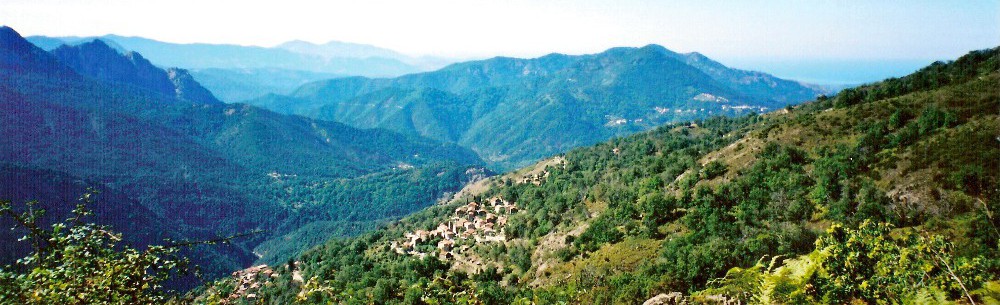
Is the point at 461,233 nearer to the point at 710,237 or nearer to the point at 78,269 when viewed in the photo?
the point at 710,237

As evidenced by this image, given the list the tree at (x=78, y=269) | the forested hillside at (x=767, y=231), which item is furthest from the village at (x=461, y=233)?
the tree at (x=78, y=269)

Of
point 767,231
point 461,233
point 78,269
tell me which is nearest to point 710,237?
point 767,231

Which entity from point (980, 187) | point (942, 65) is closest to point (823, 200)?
point (980, 187)

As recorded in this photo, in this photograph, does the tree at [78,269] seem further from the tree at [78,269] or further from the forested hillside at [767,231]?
the forested hillside at [767,231]

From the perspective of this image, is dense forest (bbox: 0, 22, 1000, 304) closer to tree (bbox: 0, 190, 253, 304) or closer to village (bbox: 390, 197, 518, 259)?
tree (bbox: 0, 190, 253, 304)

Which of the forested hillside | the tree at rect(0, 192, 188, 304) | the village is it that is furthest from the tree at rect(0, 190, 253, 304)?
the village

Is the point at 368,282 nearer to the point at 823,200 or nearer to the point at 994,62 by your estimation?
the point at 823,200

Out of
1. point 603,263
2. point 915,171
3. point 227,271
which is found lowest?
point 227,271
